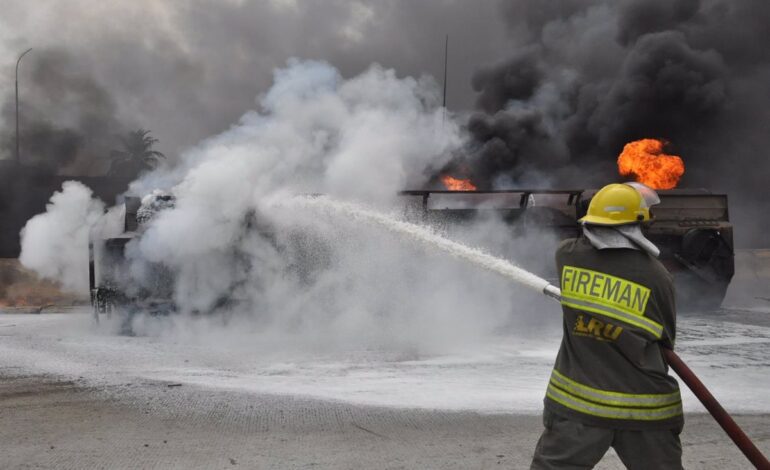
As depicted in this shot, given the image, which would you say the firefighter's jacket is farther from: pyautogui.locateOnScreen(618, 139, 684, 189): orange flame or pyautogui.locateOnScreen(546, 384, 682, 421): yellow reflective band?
pyautogui.locateOnScreen(618, 139, 684, 189): orange flame

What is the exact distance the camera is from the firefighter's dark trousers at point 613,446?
2.39 metres

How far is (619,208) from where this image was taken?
2.56 meters

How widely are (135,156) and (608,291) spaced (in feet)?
105

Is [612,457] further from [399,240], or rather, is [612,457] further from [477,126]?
[477,126]

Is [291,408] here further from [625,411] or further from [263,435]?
[625,411]

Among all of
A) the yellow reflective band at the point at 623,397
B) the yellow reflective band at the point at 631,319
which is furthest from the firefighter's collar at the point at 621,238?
the yellow reflective band at the point at 623,397

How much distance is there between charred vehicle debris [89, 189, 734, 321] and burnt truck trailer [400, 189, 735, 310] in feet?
0.05

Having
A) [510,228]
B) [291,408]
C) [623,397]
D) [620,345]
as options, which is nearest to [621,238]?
[620,345]

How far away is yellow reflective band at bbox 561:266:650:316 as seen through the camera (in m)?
2.43

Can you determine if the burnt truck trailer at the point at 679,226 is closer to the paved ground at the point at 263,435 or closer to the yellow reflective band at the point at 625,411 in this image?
the paved ground at the point at 263,435

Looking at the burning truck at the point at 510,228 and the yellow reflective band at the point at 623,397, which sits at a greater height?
the burning truck at the point at 510,228

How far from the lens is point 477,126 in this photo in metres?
20.3

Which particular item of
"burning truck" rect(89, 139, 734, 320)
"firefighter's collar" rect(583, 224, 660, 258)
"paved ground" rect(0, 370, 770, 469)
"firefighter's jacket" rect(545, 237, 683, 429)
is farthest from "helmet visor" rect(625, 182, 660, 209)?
"burning truck" rect(89, 139, 734, 320)

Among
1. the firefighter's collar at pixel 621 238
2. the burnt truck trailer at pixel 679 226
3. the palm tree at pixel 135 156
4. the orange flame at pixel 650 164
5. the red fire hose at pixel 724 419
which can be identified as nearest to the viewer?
the red fire hose at pixel 724 419
